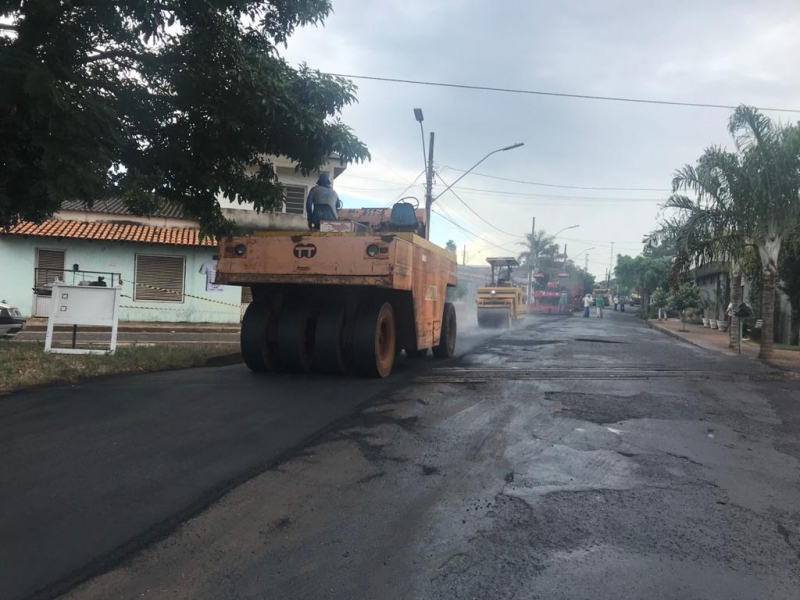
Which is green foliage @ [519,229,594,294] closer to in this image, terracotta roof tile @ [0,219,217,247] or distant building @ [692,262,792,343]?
distant building @ [692,262,792,343]

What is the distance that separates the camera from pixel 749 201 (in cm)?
1362

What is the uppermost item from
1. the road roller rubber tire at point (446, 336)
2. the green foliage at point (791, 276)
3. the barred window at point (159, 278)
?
the green foliage at point (791, 276)

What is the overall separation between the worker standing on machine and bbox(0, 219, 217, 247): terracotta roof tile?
10.9 meters

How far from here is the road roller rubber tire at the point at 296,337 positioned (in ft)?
29.4

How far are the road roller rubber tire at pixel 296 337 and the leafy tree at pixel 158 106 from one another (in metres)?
1.84

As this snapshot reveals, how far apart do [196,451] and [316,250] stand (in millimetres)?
3525

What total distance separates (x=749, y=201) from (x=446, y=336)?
291 inches

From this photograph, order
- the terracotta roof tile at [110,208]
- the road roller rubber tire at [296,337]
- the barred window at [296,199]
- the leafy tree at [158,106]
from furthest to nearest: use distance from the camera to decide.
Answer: the barred window at [296,199] → the terracotta roof tile at [110,208] → the road roller rubber tire at [296,337] → the leafy tree at [158,106]

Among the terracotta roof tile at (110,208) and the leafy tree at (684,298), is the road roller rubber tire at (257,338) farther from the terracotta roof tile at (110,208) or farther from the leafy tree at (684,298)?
the leafy tree at (684,298)

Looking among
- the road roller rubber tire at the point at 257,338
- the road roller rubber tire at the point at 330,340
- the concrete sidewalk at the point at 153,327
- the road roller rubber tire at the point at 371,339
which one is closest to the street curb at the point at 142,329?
the concrete sidewalk at the point at 153,327

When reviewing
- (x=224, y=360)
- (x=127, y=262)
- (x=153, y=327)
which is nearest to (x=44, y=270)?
(x=127, y=262)

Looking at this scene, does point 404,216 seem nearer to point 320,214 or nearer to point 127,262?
point 320,214

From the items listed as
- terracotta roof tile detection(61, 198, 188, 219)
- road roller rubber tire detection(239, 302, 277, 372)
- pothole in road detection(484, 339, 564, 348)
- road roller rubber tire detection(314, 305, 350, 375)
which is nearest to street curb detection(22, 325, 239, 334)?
terracotta roof tile detection(61, 198, 188, 219)

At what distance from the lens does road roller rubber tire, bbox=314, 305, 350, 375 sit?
870 cm
